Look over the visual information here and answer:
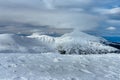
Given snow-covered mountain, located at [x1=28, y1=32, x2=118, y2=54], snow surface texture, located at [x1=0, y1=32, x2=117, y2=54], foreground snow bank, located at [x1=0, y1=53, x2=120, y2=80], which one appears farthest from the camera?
snow surface texture, located at [x1=0, y1=32, x2=117, y2=54]

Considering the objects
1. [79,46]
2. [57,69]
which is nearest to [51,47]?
[79,46]

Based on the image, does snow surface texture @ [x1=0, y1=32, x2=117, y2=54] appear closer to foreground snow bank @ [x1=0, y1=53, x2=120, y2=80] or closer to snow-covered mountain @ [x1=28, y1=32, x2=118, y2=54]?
snow-covered mountain @ [x1=28, y1=32, x2=118, y2=54]

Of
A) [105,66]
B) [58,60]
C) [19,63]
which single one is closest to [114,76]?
[105,66]

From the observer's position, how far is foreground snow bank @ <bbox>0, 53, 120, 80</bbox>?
16.5 m

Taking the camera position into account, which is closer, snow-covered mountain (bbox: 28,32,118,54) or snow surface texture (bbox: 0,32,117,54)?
snow-covered mountain (bbox: 28,32,118,54)

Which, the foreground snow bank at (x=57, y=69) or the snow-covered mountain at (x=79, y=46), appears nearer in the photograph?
the foreground snow bank at (x=57, y=69)

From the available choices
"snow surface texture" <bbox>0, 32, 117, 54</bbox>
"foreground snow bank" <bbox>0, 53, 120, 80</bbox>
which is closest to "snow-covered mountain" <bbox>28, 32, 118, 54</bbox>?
"snow surface texture" <bbox>0, 32, 117, 54</bbox>

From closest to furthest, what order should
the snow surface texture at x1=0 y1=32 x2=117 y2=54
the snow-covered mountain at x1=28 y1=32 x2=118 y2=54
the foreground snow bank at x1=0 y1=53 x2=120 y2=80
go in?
the foreground snow bank at x1=0 y1=53 x2=120 y2=80
the snow-covered mountain at x1=28 y1=32 x2=118 y2=54
the snow surface texture at x1=0 y1=32 x2=117 y2=54

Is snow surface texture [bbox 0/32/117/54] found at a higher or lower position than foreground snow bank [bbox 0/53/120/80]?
lower

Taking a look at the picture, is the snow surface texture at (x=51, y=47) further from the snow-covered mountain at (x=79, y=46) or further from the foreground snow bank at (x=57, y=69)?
the foreground snow bank at (x=57, y=69)

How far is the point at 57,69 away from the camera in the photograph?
18703mm

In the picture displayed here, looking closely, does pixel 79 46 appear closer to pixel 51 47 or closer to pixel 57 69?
pixel 51 47

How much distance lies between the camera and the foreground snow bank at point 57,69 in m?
16.5

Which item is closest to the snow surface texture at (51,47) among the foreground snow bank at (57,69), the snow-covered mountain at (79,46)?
the snow-covered mountain at (79,46)
